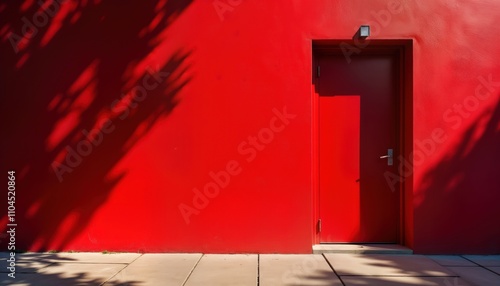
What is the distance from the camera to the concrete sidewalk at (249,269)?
4145mm

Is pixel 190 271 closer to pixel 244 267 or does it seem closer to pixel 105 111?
pixel 244 267

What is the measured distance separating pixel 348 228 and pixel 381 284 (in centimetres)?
142

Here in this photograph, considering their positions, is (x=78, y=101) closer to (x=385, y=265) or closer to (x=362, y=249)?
(x=362, y=249)

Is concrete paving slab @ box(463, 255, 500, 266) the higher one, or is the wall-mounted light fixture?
the wall-mounted light fixture

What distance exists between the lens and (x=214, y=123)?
5.25 meters

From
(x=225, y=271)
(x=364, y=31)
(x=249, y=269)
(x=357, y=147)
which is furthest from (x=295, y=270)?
(x=364, y=31)

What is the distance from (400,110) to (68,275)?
454 cm

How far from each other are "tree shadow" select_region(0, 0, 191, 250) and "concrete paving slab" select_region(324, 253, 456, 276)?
2900mm

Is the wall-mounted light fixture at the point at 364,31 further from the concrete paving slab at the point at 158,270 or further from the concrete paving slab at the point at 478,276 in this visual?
the concrete paving slab at the point at 158,270

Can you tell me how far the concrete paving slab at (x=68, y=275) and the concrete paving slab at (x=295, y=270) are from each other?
1667mm

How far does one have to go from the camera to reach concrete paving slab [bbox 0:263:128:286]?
411 cm

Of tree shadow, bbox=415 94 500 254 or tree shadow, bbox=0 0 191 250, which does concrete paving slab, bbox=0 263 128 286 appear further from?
tree shadow, bbox=415 94 500 254

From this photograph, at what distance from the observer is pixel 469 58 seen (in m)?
5.22

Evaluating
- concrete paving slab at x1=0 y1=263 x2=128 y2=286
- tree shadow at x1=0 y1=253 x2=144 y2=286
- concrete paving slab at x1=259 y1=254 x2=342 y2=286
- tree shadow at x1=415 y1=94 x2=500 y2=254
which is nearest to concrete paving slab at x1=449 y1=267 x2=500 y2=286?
tree shadow at x1=415 y1=94 x2=500 y2=254
